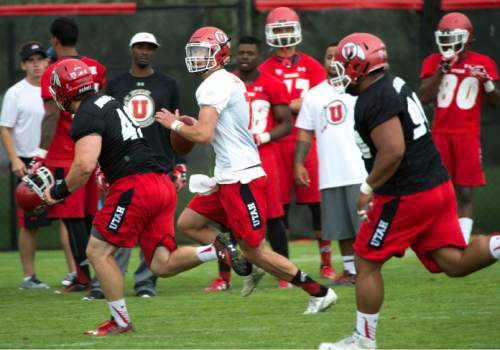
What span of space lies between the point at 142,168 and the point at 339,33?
6.38m

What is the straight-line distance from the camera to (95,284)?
957 centimetres

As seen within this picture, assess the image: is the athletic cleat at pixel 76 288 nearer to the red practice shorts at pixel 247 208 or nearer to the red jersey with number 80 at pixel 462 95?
the red practice shorts at pixel 247 208

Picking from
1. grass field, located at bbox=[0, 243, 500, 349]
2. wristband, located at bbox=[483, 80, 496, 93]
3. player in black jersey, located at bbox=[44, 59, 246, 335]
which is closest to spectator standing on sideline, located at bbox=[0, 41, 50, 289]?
grass field, located at bbox=[0, 243, 500, 349]

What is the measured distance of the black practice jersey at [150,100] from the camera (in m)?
9.72

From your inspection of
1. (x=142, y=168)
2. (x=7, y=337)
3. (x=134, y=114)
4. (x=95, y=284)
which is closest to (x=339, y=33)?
(x=134, y=114)

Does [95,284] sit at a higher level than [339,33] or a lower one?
lower

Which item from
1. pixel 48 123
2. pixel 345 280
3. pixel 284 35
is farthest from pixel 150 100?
pixel 345 280

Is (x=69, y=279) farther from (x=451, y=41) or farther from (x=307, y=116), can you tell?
(x=451, y=41)

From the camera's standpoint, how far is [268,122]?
33.4 feet

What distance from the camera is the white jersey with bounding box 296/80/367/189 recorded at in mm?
9977

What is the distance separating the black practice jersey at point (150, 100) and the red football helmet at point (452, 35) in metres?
2.74

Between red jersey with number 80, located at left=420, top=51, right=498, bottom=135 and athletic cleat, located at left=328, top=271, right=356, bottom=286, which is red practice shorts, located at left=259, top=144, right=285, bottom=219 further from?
red jersey with number 80, located at left=420, top=51, right=498, bottom=135

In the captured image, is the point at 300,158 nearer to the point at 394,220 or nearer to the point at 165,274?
the point at 165,274

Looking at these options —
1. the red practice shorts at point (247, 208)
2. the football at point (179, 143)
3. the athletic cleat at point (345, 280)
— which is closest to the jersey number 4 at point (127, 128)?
the football at point (179, 143)
